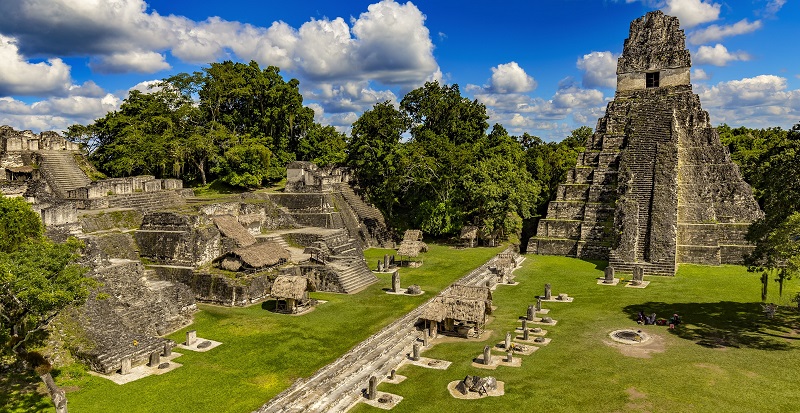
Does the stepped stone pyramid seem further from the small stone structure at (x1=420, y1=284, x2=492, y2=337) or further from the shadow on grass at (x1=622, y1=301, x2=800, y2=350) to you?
the small stone structure at (x1=420, y1=284, x2=492, y2=337)

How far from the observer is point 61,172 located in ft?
113

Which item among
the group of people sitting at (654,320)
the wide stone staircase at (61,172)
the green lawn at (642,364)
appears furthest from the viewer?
the wide stone staircase at (61,172)

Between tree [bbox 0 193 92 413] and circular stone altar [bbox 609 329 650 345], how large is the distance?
18581 mm

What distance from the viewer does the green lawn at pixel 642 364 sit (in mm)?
14320

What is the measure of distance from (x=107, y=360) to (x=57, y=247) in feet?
13.9

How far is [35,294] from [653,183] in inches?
1434

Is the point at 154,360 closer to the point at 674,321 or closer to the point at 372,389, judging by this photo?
the point at 372,389

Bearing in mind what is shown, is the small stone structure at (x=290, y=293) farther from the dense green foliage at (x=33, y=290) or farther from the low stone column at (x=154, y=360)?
the dense green foliage at (x=33, y=290)

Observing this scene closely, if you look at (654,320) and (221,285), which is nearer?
(654,320)

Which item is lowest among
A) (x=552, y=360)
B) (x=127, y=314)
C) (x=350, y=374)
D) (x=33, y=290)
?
(x=350, y=374)

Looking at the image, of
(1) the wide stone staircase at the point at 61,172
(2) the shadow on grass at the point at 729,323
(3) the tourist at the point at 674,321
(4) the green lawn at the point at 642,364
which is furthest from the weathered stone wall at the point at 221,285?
(3) the tourist at the point at 674,321

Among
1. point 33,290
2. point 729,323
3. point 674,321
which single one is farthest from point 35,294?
point 729,323

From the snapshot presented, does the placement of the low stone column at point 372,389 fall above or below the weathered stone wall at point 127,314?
below

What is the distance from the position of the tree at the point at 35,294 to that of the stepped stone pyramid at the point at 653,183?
2910 centimetres
